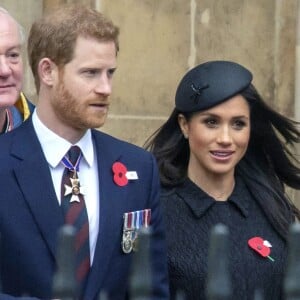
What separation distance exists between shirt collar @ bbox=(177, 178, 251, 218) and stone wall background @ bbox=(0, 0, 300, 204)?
1830 mm

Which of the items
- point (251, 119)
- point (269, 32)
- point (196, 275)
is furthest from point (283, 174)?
point (269, 32)

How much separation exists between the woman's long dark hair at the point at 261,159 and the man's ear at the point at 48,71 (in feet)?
3.17

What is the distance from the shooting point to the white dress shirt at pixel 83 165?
14.1ft

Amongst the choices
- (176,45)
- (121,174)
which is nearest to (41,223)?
(121,174)

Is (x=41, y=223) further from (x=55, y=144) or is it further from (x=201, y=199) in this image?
(x=201, y=199)

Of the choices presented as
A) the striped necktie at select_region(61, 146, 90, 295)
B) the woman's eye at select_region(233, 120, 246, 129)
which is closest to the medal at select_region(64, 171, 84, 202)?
the striped necktie at select_region(61, 146, 90, 295)

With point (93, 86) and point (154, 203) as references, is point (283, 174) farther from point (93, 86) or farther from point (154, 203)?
point (93, 86)

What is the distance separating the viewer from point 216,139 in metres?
5.08

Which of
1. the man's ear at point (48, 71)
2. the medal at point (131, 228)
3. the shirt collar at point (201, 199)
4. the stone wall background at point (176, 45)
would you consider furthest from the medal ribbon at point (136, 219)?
the stone wall background at point (176, 45)

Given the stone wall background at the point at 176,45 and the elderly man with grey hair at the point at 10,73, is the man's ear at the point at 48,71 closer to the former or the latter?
the elderly man with grey hair at the point at 10,73

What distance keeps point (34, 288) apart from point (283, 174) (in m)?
1.63

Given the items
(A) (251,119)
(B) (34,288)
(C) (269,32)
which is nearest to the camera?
(B) (34,288)

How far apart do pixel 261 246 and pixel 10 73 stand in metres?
1.15

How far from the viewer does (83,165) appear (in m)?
4.38
